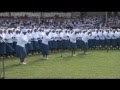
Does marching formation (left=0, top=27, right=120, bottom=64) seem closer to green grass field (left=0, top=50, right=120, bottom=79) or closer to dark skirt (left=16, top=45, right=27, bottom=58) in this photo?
dark skirt (left=16, top=45, right=27, bottom=58)

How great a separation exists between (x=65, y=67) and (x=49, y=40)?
11.6 feet

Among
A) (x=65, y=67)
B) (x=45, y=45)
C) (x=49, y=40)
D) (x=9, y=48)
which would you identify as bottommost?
(x=65, y=67)

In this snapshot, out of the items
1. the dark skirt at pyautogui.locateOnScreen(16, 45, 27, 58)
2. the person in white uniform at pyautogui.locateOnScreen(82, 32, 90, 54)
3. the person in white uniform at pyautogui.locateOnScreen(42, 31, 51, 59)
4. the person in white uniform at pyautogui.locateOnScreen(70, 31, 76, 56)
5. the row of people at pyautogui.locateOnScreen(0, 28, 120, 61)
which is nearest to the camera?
Result: the dark skirt at pyautogui.locateOnScreen(16, 45, 27, 58)

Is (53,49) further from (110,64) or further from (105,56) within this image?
(110,64)

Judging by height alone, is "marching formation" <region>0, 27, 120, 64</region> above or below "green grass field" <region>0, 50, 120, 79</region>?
above

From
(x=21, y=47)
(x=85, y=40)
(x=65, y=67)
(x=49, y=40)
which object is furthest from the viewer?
(x=85, y=40)

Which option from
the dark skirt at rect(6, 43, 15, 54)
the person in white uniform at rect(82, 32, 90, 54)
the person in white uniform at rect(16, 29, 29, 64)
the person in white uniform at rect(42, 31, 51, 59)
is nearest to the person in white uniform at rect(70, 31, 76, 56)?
the person in white uniform at rect(82, 32, 90, 54)

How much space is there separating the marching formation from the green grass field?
50 centimetres

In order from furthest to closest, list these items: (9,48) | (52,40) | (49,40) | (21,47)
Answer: (52,40) → (49,40) → (9,48) → (21,47)

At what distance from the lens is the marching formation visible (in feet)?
45.5

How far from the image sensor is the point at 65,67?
13086 millimetres

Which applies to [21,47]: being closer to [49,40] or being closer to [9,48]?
[9,48]

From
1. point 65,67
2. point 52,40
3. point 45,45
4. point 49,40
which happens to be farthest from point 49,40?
point 65,67

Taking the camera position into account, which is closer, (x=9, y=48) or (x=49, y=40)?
(x=9, y=48)
